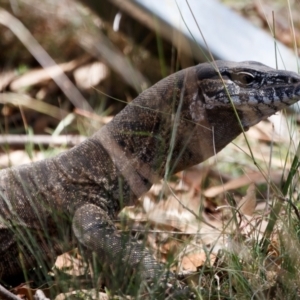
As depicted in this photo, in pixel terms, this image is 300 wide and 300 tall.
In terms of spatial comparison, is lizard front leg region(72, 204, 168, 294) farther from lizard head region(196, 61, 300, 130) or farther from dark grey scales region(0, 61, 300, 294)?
lizard head region(196, 61, 300, 130)

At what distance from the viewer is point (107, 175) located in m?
4.95

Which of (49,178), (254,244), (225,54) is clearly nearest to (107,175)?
(49,178)

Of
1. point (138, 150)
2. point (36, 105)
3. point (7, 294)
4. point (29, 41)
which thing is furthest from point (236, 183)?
point (29, 41)

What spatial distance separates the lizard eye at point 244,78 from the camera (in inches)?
190

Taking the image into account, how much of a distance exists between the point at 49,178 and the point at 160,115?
0.80m

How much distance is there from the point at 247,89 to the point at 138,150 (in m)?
0.77

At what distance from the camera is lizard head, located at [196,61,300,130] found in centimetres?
471

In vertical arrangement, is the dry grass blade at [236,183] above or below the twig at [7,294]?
below

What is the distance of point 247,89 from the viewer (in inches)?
189

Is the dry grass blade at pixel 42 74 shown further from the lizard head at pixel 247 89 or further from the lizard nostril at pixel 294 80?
the lizard nostril at pixel 294 80

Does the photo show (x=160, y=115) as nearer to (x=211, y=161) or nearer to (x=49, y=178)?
(x=49, y=178)

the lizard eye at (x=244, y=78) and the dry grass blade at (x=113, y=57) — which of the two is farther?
the dry grass blade at (x=113, y=57)

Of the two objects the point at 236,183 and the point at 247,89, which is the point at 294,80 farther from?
the point at 236,183

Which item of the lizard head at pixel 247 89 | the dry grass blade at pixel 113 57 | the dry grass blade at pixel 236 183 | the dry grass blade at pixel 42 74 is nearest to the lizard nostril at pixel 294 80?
the lizard head at pixel 247 89
